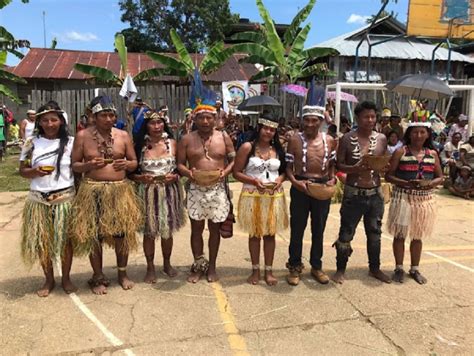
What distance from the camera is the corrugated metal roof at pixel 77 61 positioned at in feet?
59.2

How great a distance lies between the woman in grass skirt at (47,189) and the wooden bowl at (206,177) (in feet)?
3.80

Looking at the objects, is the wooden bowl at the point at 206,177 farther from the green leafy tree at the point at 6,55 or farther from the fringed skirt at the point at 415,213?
the green leafy tree at the point at 6,55

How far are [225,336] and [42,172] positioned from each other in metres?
2.10

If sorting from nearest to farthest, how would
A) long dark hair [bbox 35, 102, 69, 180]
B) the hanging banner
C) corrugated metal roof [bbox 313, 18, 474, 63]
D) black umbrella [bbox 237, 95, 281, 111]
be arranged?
1. long dark hair [bbox 35, 102, 69, 180]
2. black umbrella [bbox 237, 95, 281, 111]
3. the hanging banner
4. corrugated metal roof [bbox 313, 18, 474, 63]

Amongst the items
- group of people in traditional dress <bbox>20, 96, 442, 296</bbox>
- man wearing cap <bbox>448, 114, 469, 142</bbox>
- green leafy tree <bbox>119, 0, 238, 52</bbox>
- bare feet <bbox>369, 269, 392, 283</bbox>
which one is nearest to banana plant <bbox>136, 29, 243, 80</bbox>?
man wearing cap <bbox>448, 114, 469, 142</bbox>

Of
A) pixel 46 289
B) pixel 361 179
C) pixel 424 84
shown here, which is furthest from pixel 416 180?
pixel 46 289

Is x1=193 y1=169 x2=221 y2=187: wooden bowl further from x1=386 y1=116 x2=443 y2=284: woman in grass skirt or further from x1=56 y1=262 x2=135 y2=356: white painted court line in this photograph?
→ x1=386 y1=116 x2=443 y2=284: woman in grass skirt

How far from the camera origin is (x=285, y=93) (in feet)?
40.0

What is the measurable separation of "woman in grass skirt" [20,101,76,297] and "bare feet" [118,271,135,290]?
63 cm

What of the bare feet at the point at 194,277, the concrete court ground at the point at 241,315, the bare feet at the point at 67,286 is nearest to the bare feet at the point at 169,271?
the concrete court ground at the point at 241,315

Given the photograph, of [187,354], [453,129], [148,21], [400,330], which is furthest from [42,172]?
[148,21]

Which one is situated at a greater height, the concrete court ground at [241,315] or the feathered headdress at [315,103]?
the feathered headdress at [315,103]

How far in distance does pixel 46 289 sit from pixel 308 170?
2768mm

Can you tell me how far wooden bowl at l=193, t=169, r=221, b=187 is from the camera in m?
3.88
